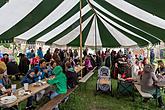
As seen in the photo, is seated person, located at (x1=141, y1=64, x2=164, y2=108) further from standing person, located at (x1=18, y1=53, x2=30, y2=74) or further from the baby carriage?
standing person, located at (x1=18, y1=53, x2=30, y2=74)

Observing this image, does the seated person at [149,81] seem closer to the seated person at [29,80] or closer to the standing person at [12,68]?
the seated person at [29,80]

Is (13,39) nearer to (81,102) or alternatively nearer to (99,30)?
(81,102)

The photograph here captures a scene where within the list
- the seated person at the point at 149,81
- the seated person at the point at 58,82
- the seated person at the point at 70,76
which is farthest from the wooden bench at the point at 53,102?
the seated person at the point at 149,81

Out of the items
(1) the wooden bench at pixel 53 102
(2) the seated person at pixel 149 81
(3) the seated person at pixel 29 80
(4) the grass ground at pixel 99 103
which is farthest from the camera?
(2) the seated person at pixel 149 81

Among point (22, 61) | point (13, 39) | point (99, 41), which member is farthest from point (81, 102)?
point (99, 41)

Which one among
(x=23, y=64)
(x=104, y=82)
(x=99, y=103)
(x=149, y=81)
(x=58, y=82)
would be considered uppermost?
(x=23, y=64)

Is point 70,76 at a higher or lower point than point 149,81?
higher

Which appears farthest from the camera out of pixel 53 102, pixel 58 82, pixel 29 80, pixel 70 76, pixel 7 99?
pixel 70 76

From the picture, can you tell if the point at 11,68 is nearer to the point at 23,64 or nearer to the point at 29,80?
the point at 23,64

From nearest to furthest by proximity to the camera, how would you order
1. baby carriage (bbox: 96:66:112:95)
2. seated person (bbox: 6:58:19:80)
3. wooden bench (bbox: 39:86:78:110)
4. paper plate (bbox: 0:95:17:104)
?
paper plate (bbox: 0:95:17:104) < wooden bench (bbox: 39:86:78:110) < baby carriage (bbox: 96:66:112:95) < seated person (bbox: 6:58:19:80)

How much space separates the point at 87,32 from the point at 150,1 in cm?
1147

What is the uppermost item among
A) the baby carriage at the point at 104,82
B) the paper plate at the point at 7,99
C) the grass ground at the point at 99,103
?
the paper plate at the point at 7,99

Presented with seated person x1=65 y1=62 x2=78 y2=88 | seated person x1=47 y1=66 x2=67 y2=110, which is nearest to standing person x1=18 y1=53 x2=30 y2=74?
seated person x1=65 y1=62 x2=78 y2=88

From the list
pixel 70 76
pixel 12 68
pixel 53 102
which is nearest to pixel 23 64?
pixel 12 68
